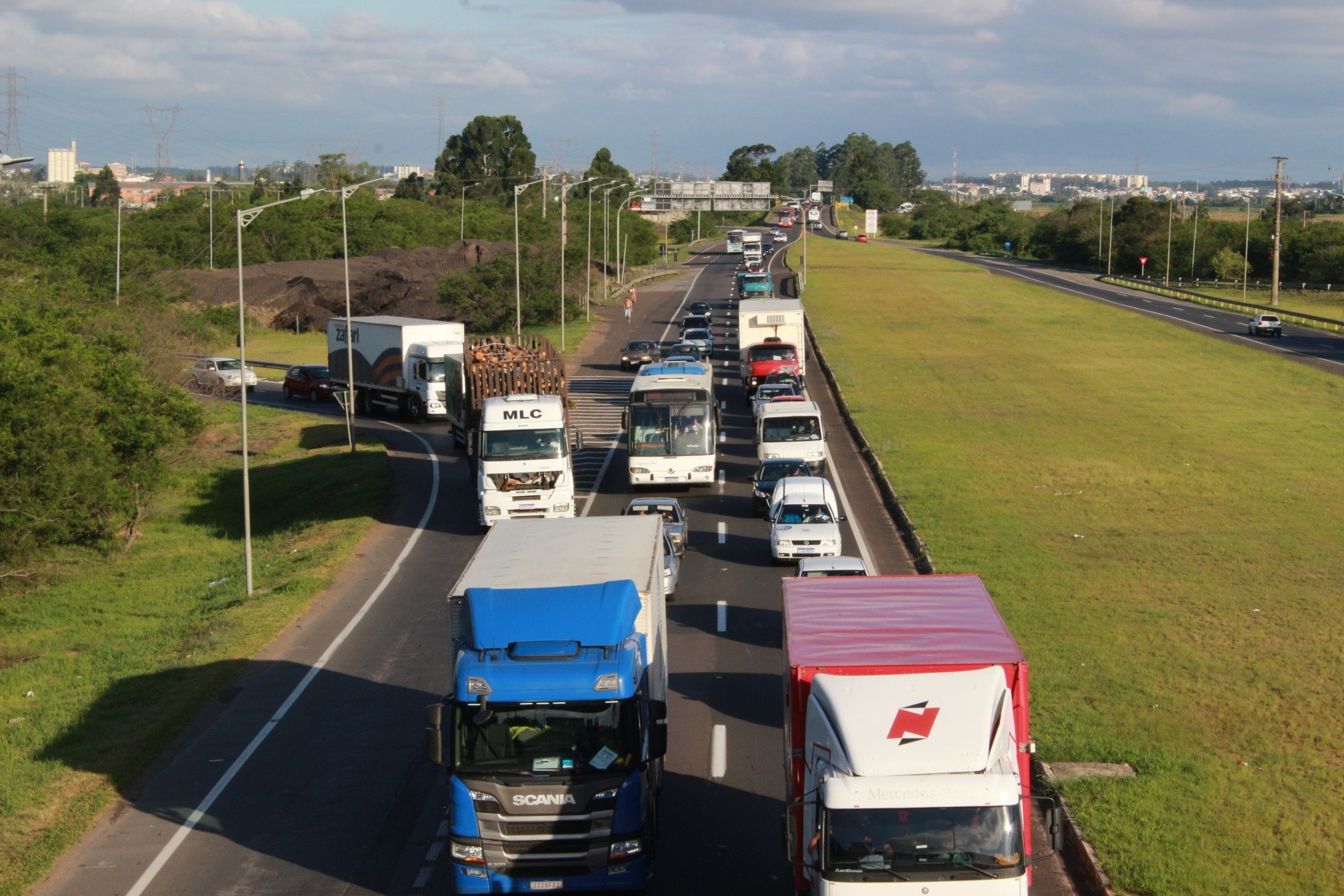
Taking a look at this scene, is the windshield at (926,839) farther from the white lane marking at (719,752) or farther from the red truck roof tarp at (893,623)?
the white lane marking at (719,752)

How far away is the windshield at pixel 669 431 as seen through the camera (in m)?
34.3

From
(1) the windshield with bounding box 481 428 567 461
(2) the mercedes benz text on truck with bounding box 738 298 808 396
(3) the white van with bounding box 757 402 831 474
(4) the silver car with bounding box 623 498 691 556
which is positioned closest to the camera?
(4) the silver car with bounding box 623 498 691 556

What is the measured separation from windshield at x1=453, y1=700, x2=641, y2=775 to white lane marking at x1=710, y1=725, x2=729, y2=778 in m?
4.48

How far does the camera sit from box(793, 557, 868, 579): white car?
22.5 m

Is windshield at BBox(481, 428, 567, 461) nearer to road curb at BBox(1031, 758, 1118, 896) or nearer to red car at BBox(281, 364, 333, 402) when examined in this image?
road curb at BBox(1031, 758, 1118, 896)

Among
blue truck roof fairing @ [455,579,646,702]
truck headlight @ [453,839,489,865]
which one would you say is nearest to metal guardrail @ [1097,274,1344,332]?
blue truck roof fairing @ [455,579,646,702]

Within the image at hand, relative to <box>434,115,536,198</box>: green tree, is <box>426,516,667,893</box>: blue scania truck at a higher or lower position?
lower

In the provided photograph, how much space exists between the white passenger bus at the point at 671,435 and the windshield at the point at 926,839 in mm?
24501

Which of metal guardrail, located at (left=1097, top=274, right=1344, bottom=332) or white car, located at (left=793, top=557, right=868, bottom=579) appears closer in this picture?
white car, located at (left=793, top=557, right=868, bottom=579)

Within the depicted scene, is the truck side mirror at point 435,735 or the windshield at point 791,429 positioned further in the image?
the windshield at point 791,429

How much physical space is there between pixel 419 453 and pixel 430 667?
22.8 m

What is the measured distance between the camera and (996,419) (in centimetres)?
4803

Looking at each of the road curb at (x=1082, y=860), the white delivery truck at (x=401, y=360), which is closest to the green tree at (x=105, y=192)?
the white delivery truck at (x=401, y=360)

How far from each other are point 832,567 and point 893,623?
10.4 metres
